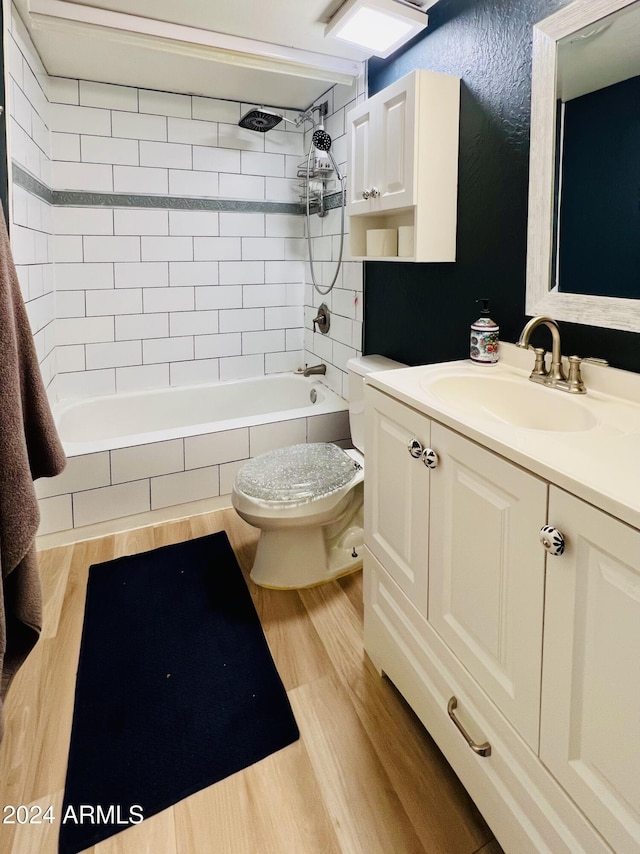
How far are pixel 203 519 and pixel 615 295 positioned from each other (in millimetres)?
1948

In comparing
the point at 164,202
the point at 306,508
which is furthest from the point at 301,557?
the point at 164,202

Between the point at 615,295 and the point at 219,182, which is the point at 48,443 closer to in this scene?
the point at 615,295

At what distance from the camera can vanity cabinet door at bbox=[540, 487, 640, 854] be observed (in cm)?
70

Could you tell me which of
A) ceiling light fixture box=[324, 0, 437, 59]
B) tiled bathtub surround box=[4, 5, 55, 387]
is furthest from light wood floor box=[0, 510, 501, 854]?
ceiling light fixture box=[324, 0, 437, 59]

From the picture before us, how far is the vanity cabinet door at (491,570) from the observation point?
878 millimetres

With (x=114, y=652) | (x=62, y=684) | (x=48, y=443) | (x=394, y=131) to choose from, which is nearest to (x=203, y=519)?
(x=114, y=652)

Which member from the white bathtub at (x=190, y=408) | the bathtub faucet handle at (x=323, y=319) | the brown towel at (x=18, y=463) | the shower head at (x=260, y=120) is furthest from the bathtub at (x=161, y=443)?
the shower head at (x=260, y=120)

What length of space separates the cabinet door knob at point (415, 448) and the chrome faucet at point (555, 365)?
1.31 feet

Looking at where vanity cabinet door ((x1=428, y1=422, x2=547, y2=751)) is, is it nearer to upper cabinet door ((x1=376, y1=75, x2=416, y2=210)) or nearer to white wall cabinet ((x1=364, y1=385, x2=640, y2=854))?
white wall cabinet ((x1=364, y1=385, x2=640, y2=854))

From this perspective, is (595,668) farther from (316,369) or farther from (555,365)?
(316,369)

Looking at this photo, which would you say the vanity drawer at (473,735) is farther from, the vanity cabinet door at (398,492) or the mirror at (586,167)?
the mirror at (586,167)

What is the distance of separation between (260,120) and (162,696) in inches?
105

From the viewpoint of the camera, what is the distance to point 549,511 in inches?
32.4

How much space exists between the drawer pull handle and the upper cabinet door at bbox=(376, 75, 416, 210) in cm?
150
